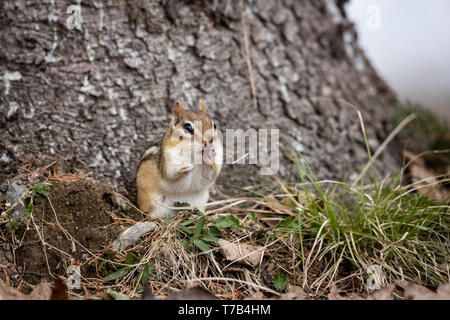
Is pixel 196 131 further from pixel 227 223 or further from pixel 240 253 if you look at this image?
pixel 240 253

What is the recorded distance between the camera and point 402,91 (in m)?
8.12

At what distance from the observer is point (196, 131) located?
94.7 inches

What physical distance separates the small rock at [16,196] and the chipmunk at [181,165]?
659mm

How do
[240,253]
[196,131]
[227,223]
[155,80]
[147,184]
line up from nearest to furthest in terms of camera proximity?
[240,253] < [227,223] < [196,131] < [147,184] < [155,80]

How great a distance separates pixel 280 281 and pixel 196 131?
3.09ft

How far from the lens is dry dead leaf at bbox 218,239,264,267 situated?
2.12m

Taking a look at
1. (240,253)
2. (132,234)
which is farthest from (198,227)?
(132,234)

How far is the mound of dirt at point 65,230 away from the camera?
2.10 meters

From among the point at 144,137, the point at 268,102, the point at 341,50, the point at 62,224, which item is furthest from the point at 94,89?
the point at 341,50

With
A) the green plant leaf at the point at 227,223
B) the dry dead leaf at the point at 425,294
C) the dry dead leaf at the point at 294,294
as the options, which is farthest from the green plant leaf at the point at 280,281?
the dry dead leaf at the point at 425,294

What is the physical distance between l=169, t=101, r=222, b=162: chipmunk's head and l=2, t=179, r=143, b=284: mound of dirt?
55 cm

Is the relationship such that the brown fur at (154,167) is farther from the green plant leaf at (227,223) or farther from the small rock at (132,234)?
the green plant leaf at (227,223)

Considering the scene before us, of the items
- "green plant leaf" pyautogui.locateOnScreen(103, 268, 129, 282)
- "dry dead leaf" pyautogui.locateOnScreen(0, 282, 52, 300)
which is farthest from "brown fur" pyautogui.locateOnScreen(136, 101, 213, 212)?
"dry dead leaf" pyautogui.locateOnScreen(0, 282, 52, 300)

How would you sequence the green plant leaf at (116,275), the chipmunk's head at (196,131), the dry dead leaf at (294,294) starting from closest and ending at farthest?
the dry dead leaf at (294,294), the green plant leaf at (116,275), the chipmunk's head at (196,131)
